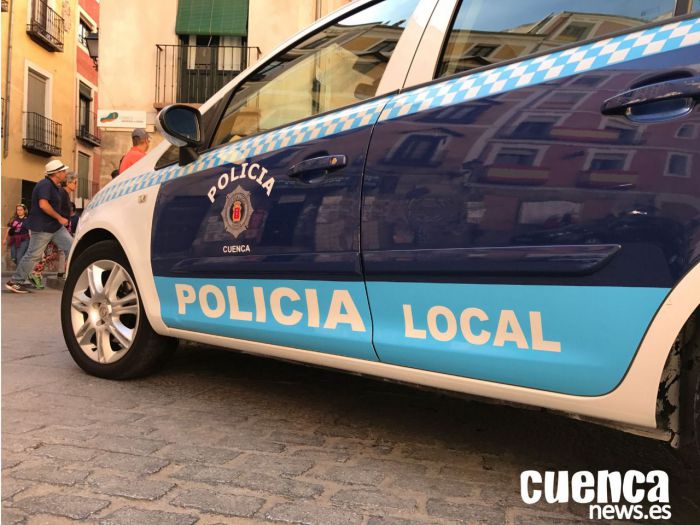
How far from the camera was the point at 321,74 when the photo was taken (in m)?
2.53

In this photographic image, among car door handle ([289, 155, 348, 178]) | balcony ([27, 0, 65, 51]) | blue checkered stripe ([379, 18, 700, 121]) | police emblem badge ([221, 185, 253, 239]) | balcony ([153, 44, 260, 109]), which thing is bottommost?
police emblem badge ([221, 185, 253, 239])

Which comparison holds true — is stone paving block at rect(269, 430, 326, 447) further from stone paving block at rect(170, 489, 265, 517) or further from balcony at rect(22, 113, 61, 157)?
balcony at rect(22, 113, 61, 157)

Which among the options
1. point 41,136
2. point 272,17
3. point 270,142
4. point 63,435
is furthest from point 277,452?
point 41,136

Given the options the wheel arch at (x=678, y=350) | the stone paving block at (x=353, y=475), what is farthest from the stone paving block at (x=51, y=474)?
the wheel arch at (x=678, y=350)

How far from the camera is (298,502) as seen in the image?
1.80m

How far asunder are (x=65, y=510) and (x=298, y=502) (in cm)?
62

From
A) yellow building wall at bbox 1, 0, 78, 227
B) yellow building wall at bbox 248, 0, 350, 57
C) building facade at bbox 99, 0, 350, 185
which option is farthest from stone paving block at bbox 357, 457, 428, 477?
yellow building wall at bbox 1, 0, 78, 227

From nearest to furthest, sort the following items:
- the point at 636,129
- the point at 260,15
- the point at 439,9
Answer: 1. the point at 636,129
2. the point at 439,9
3. the point at 260,15

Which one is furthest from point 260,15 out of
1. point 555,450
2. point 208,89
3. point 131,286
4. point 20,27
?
point 555,450

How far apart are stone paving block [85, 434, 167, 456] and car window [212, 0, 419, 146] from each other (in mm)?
1270

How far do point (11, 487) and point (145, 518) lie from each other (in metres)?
0.46

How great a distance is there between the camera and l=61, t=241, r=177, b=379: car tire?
301 cm

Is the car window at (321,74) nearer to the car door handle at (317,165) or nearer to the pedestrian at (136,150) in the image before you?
the car door handle at (317,165)

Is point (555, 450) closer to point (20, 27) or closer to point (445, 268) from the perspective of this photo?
point (445, 268)
